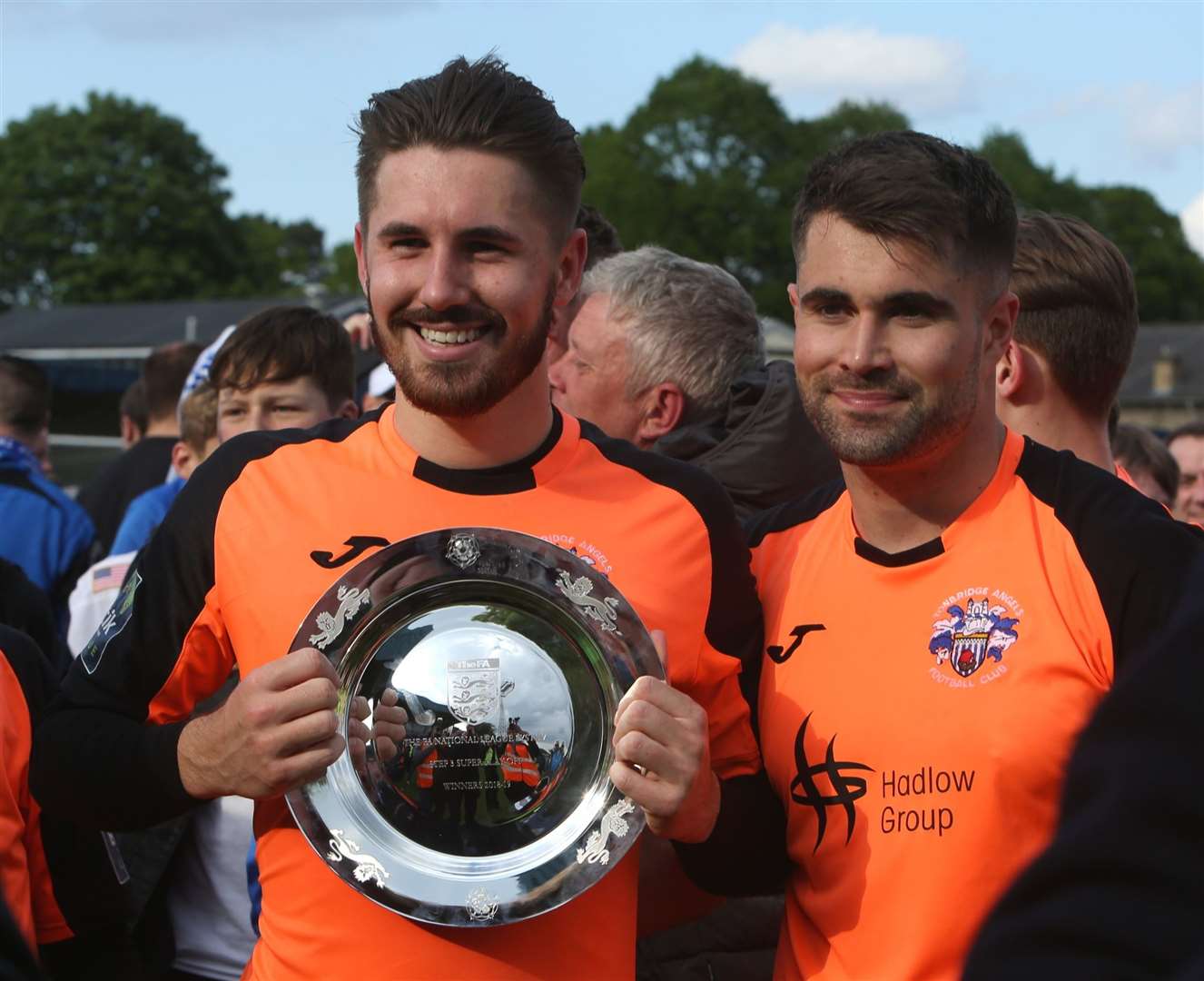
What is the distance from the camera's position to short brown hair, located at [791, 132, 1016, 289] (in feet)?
9.09

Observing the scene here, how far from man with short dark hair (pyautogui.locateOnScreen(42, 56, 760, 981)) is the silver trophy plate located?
0.05m

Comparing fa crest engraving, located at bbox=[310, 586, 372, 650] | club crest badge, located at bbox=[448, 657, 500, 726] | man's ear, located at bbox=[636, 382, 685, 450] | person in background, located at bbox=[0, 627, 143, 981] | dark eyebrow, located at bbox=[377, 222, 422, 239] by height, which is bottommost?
person in background, located at bbox=[0, 627, 143, 981]

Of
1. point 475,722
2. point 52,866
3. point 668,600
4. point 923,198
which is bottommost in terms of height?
point 52,866

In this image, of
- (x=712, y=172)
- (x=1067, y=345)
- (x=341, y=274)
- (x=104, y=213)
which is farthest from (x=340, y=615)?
(x=341, y=274)

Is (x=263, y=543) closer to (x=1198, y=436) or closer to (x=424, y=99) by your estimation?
(x=424, y=99)

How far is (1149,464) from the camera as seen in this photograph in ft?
21.4

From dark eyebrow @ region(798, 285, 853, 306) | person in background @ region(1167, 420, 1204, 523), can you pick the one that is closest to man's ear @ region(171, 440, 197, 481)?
dark eyebrow @ region(798, 285, 853, 306)

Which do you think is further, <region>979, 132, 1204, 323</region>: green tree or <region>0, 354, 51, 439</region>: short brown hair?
<region>979, 132, 1204, 323</region>: green tree

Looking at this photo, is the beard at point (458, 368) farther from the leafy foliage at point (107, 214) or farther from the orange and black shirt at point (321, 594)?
the leafy foliage at point (107, 214)

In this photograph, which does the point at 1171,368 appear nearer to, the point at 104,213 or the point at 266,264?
the point at 266,264

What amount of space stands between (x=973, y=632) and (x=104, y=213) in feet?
214

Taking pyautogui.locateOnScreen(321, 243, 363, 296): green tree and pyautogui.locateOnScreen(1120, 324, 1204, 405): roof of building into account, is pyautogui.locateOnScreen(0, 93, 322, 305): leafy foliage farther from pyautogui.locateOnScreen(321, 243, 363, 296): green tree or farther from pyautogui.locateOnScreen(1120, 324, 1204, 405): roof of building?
pyautogui.locateOnScreen(1120, 324, 1204, 405): roof of building

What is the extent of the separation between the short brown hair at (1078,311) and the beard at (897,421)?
774mm

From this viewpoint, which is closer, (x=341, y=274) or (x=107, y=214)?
(x=107, y=214)
